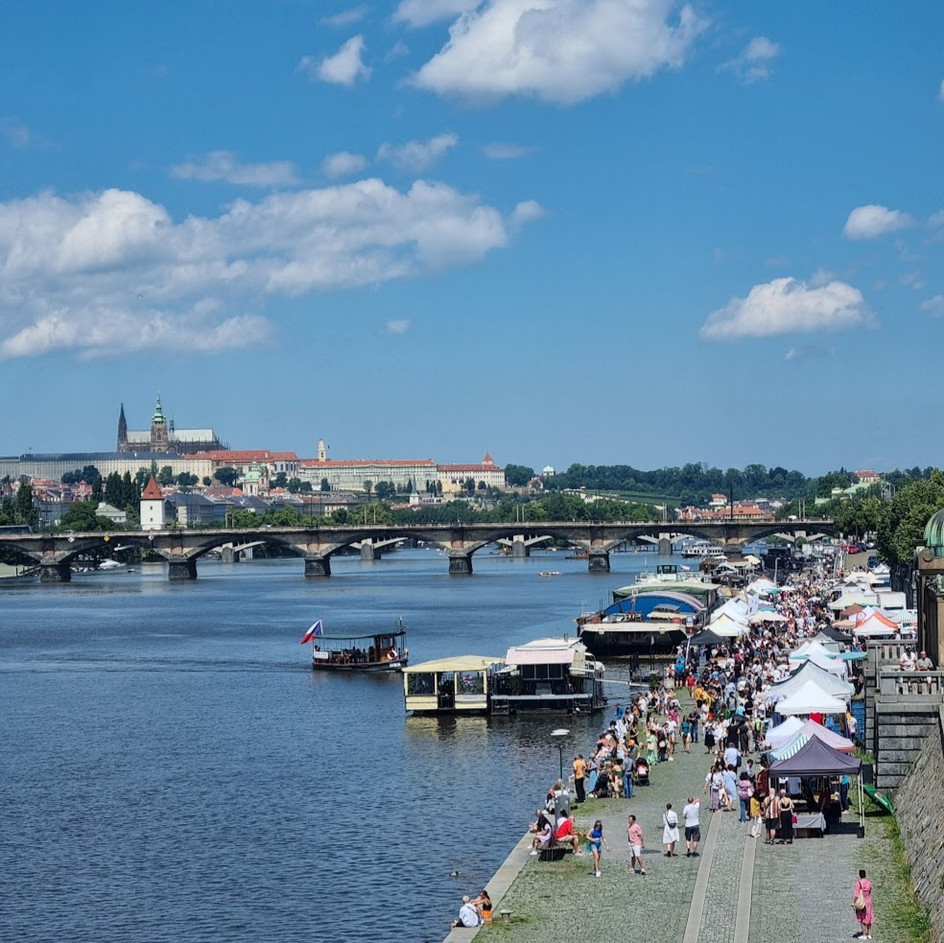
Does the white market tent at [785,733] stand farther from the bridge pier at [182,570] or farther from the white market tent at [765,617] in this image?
the bridge pier at [182,570]

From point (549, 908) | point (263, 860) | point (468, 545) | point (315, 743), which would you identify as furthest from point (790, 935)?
point (468, 545)

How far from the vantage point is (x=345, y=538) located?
192m

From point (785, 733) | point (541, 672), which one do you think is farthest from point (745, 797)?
point (541, 672)

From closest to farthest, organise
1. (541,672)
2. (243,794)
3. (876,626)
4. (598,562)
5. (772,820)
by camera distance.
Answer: (772,820)
(243,794)
(876,626)
(541,672)
(598,562)

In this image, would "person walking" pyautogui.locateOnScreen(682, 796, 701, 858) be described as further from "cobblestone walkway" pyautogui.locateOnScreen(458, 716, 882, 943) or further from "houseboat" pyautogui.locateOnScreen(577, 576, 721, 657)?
"houseboat" pyautogui.locateOnScreen(577, 576, 721, 657)

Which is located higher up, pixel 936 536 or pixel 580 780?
pixel 936 536

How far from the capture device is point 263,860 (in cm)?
3881

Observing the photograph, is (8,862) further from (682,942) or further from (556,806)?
(682,942)

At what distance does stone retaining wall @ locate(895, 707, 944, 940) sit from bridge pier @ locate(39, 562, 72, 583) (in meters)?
162

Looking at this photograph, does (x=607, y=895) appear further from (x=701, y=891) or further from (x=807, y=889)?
(x=807, y=889)

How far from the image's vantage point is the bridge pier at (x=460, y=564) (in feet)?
624

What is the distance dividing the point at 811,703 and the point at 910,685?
533 centimetres

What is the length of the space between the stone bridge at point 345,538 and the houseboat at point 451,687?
121861 mm

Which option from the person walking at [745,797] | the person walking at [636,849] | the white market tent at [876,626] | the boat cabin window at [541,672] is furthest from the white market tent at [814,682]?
the boat cabin window at [541,672]
